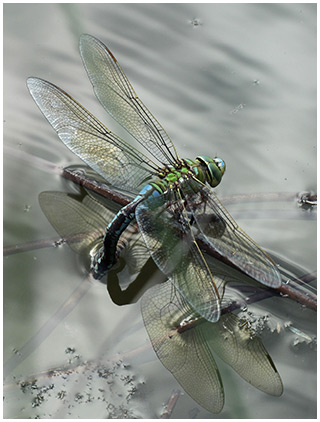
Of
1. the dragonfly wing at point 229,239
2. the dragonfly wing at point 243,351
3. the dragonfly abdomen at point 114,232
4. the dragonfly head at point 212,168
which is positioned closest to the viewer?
the dragonfly wing at point 229,239

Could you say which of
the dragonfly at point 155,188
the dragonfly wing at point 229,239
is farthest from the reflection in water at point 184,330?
the dragonfly wing at point 229,239

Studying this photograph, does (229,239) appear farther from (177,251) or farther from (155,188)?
(155,188)

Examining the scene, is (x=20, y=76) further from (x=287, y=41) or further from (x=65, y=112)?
(x=287, y=41)

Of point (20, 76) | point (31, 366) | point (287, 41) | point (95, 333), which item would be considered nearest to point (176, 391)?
point (95, 333)

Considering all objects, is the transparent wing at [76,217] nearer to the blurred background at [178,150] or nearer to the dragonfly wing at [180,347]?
the blurred background at [178,150]

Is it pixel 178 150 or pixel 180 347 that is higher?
pixel 178 150

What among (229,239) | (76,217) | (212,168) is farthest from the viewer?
(76,217)

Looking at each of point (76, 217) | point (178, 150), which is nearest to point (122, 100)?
point (178, 150)

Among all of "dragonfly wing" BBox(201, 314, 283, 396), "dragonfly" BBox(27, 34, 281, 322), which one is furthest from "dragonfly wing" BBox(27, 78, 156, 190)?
"dragonfly wing" BBox(201, 314, 283, 396)
